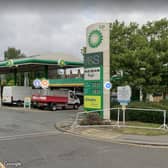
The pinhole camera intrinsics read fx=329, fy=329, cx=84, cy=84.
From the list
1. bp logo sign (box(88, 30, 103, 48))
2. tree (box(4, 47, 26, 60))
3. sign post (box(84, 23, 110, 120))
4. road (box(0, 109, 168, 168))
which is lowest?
road (box(0, 109, 168, 168))

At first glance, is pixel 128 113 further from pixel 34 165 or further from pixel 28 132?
pixel 34 165

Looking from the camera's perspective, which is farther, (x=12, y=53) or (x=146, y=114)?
(x=12, y=53)

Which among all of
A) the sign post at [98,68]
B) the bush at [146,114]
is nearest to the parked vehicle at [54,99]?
the sign post at [98,68]

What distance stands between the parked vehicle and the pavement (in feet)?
56.3

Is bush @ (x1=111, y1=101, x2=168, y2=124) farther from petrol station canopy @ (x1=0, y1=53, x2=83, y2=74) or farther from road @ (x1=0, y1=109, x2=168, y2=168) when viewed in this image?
petrol station canopy @ (x1=0, y1=53, x2=83, y2=74)

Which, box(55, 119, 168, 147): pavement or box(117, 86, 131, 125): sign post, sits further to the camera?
box(117, 86, 131, 125): sign post

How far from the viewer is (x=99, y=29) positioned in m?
22.1

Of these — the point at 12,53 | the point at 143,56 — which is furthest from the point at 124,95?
the point at 12,53

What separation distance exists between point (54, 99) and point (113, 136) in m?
20.8

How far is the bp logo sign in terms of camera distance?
72.3 feet

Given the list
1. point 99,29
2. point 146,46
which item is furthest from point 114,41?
point 99,29

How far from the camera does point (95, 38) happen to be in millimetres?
22375

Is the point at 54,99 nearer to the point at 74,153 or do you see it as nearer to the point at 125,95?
the point at 125,95


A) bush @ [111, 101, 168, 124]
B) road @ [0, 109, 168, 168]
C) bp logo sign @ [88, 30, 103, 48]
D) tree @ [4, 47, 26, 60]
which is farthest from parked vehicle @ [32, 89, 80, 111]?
tree @ [4, 47, 26, 60]
